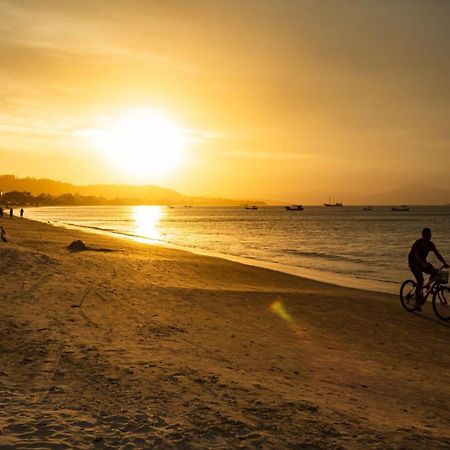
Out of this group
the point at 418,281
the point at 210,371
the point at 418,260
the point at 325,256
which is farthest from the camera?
the point at 325,256

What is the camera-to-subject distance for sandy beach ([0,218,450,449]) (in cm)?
526

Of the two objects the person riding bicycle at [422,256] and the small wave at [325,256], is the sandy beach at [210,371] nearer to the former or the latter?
the person riding bicycle at [422,256]

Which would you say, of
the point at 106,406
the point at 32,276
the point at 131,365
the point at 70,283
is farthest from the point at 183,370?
the point at 32,276

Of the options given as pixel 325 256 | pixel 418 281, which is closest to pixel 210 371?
pixel 418 281

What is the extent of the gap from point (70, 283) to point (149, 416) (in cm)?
1010

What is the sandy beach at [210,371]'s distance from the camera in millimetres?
5262

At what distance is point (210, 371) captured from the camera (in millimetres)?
7379

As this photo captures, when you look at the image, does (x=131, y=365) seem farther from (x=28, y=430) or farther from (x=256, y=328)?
(x=256, y=328)

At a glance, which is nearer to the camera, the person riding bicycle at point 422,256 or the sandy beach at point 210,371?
the sandy beach at point 210,371

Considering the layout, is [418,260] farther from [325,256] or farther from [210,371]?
[325,256]

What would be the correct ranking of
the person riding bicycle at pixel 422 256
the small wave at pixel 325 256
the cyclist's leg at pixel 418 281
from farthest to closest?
the small wave at pixel 325 256
the cyclist's leg at pixel 418 281
the person riding bicycle at pixel 422 256

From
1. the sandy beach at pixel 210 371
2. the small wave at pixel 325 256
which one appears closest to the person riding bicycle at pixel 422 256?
the sandy beach at pixel 210 371

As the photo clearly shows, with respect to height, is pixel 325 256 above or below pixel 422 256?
below

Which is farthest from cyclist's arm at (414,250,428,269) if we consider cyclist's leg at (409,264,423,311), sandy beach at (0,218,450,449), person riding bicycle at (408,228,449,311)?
sandy beach at (0,218,450,449)
